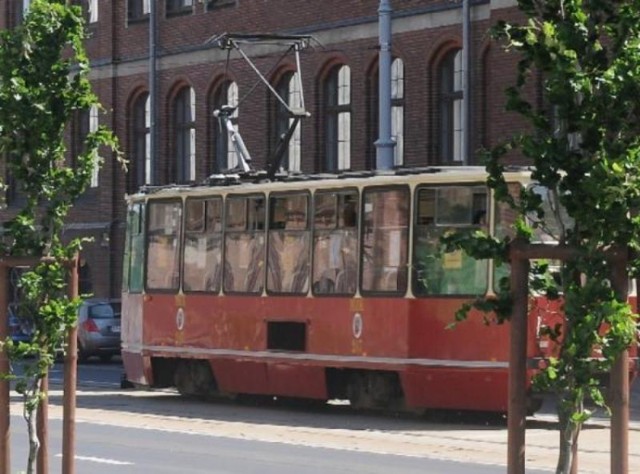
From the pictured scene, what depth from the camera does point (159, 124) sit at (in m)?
48.2

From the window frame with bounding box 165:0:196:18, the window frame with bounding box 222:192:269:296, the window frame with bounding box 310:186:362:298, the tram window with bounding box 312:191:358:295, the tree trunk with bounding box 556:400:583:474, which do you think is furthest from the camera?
the window frame with bounding box 165:0:196:18

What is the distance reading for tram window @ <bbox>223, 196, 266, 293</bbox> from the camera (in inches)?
1009

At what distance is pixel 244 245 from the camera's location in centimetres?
2589

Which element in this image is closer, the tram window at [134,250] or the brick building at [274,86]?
the tram window at [134,250]

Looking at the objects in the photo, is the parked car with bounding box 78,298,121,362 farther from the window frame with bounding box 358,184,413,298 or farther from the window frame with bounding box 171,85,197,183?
the window frame with bounding box 358,184,413,298

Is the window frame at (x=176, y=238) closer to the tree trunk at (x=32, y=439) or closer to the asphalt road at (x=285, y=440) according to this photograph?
the asphalt road at (x=285, y=440)

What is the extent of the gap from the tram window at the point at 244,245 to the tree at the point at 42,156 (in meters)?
14.5

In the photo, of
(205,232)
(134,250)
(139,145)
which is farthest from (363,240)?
(139,145)

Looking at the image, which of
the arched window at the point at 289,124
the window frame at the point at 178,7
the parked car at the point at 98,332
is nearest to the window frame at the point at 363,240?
the parked car at the point at 98,332

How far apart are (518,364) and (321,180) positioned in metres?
17.1

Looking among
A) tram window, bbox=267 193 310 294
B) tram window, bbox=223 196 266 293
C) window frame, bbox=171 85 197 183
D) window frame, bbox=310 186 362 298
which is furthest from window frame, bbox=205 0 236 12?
window frame, bbox=310 186 362 298

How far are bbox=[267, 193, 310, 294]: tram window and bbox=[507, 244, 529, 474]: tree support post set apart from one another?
56.4 feet

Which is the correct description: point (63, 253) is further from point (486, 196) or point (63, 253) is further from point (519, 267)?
point (486, 196)

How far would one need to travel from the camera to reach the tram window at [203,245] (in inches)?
1039
